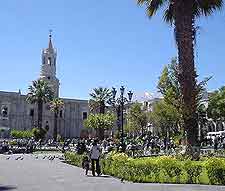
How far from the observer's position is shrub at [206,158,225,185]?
14.0 meters

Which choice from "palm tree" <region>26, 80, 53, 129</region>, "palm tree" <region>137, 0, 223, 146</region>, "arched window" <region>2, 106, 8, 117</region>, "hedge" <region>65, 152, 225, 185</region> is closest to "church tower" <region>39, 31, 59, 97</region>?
"arched window" <region>2, 106, 8, 117</region>

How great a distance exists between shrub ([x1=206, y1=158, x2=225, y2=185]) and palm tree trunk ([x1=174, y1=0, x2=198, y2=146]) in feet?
11.1

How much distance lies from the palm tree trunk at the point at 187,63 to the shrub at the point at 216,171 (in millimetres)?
3376

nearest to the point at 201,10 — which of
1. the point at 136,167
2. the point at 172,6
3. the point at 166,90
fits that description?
the point at 172,6

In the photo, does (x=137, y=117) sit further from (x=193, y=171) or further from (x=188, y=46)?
(x=193, y=171)

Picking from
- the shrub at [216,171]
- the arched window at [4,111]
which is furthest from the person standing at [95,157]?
the arched window at [4,111]

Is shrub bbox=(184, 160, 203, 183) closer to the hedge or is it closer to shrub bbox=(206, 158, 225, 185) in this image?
the hedge

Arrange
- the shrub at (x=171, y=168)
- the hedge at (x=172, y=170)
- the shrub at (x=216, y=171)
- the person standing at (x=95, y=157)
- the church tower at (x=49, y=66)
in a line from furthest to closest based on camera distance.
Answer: the church tower at (x=49, y=66), the person standing at (x=95, y=157), the shrub at (x=171, y=168), the hedge at (x=172, y=170), the shrub at (x=216, y=171)

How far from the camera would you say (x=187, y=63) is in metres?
18.1

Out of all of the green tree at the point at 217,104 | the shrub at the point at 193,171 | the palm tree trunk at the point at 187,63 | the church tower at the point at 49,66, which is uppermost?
the church tower at the point at 49,66

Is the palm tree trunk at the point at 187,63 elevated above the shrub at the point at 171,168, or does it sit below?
above

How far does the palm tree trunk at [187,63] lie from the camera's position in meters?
17.7

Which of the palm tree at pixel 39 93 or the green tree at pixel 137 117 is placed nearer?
the green tree at pixel 137 117

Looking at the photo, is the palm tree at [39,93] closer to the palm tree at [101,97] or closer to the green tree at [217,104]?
the palm tree at [101,97]
